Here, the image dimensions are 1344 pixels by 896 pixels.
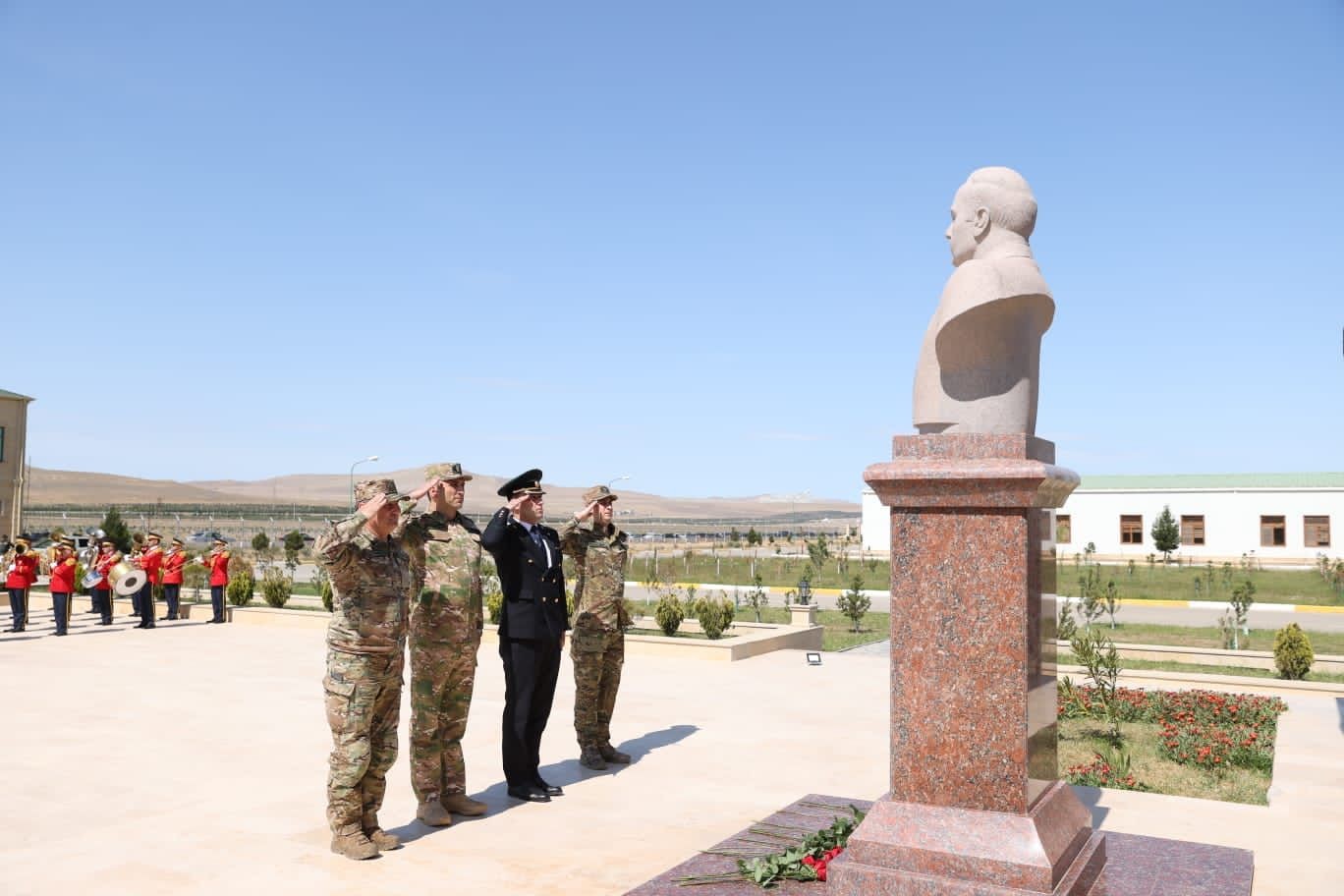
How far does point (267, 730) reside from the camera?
9.50 metres

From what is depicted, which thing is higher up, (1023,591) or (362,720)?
(1023,591)

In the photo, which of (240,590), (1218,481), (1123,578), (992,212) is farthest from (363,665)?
(1218,481)

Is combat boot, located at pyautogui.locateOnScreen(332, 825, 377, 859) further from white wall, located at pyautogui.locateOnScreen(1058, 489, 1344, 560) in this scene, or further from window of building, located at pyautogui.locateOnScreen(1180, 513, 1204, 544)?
window of building, located at pyautogui.locateOnScreen(1180, 513, 1204, 544)

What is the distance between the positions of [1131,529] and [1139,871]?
45066mm

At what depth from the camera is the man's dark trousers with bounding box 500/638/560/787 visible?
714 centimetres

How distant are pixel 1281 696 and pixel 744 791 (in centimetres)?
812

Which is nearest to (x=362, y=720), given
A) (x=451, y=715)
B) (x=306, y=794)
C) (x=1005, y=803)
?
(x=451, y=715)

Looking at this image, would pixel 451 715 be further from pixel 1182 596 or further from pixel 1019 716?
pixel 1182 596

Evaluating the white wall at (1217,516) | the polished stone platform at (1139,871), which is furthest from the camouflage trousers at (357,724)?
the white wall at (1217,516)

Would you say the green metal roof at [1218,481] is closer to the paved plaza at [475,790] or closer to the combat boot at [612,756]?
the paved plaza at [475,790]

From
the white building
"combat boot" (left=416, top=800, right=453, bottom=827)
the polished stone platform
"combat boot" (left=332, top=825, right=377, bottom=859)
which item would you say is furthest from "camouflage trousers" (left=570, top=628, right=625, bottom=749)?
the white building

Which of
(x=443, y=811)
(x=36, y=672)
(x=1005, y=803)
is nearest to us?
(x=1005, y=803)

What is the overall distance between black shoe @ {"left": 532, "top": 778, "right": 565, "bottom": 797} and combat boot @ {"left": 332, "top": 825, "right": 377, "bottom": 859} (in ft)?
5.13

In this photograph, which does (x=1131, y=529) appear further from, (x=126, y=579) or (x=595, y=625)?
(x=595, y=625)
